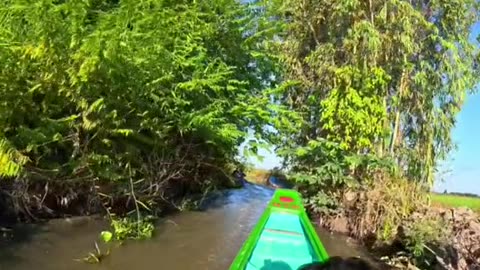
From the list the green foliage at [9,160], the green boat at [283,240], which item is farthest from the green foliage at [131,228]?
the green boat at [283,240]

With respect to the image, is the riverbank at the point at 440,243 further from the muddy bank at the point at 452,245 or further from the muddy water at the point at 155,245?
the muddy water at the point at 155,245

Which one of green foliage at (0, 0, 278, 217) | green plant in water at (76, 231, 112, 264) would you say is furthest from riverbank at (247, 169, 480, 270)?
Result: green plant in water at (76, 231, 112, 264)

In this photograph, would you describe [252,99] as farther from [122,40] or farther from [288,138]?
[122,40]

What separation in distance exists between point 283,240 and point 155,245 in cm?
286

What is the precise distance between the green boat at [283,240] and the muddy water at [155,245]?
1.73 m

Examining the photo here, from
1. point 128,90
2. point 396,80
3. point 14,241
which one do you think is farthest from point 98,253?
point 396,80

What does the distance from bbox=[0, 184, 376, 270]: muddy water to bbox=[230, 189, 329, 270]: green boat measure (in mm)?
1731

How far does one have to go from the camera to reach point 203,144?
10.0 m

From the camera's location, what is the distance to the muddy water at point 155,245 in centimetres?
657

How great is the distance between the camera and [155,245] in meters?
7.70

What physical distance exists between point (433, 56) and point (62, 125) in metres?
6.36

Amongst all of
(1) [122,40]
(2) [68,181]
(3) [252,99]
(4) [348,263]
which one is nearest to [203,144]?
(3) [252,99]

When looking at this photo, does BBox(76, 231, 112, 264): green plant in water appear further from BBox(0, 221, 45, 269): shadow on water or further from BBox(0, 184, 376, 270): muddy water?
BBox(0, 221, 45, 269): shadow on water

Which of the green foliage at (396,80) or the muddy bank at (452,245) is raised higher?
the green foliage at (396,80)
